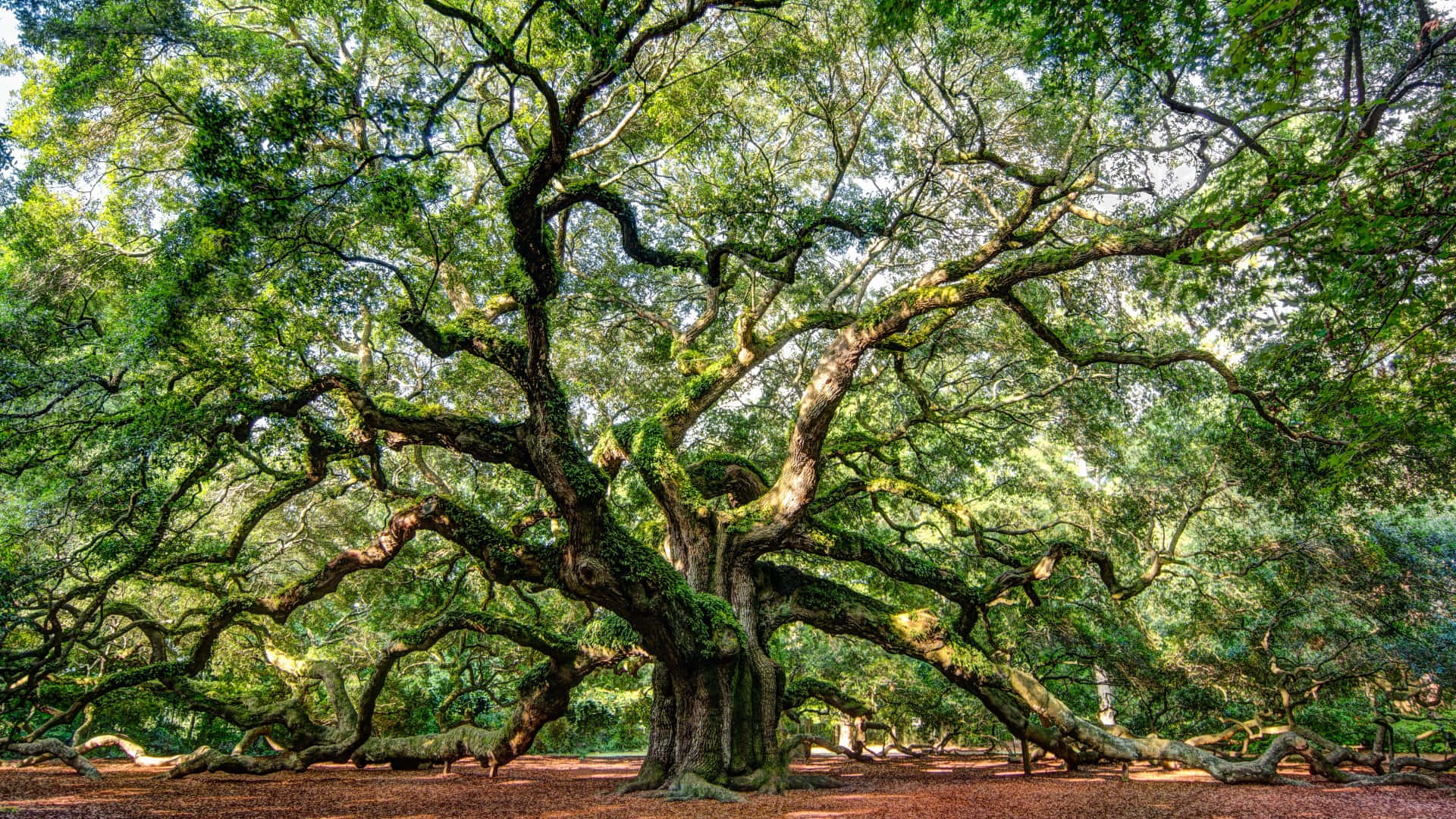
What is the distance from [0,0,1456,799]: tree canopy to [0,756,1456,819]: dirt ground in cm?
56

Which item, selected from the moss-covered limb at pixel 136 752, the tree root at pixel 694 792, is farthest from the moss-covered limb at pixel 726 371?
the moss-covered limb at pixel 136 752

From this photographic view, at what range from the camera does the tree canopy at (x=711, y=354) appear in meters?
5.20

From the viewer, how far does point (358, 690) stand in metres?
13.5

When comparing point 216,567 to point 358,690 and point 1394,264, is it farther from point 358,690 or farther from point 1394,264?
point 1394,264

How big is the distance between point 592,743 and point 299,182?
1773 centimetres

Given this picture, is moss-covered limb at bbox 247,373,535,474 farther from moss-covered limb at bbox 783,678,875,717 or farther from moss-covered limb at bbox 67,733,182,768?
moss-covered limb at bbox 67,733,182,768

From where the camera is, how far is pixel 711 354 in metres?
11.9

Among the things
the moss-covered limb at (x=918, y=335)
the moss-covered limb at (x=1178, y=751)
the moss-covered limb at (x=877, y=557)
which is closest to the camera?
the moss-covered limb at (x=918, y=335)

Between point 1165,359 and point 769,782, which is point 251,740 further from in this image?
point 1165,359

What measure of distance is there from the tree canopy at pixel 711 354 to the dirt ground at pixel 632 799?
0.56 metres

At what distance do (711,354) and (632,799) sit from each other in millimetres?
7110

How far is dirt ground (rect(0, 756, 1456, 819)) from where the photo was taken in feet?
18.4

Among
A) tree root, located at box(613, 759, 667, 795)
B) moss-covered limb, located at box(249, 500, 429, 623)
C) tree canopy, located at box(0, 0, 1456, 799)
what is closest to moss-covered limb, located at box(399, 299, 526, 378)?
tree canopy, located at box(0, 0, 1456, 799)

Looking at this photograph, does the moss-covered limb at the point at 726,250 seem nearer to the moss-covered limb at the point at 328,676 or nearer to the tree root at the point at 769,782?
the tree root at the point at 769,782
